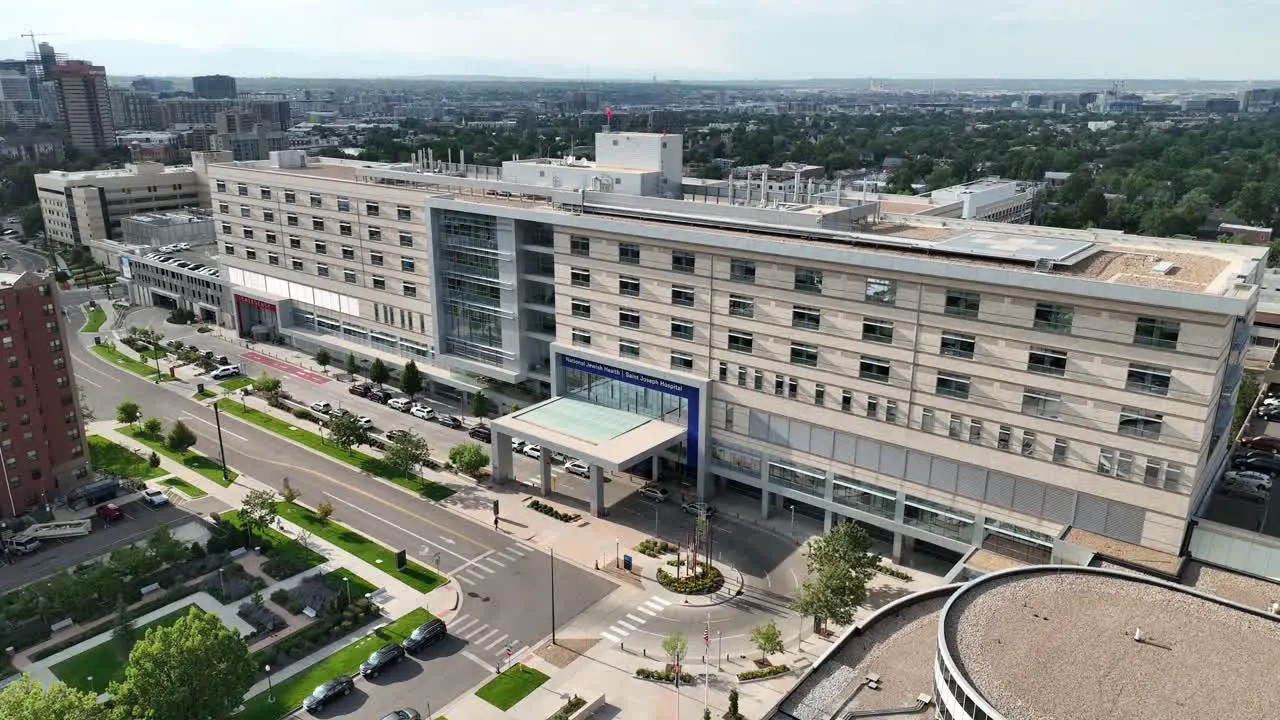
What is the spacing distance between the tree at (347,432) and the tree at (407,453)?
4505mm

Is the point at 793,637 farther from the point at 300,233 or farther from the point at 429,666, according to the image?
the point at 300,233

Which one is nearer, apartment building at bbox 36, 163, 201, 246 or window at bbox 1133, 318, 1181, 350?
window at bbox 1133, 318, 1181, 350

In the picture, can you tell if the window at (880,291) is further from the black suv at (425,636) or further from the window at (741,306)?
the black suv at (425,636)

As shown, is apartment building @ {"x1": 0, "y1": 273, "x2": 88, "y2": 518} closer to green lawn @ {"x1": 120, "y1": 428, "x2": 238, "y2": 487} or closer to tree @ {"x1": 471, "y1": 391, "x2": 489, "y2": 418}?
green lawn @ {"x1": 120, "y1": 428, "x2": 238, "y2": 487}

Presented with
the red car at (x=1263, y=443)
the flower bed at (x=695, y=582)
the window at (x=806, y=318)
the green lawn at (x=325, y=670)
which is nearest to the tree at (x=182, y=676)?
the green lawn at (x=325, y=670)

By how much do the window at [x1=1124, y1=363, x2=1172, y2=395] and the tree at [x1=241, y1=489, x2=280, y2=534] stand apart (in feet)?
190

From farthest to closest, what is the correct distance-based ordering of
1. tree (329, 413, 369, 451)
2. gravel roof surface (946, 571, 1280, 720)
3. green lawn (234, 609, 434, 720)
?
tree (329, 413, 369, 451), green lawn (234, 609, 434, 720), gravel roof surface (946, 571, 1280, 720)

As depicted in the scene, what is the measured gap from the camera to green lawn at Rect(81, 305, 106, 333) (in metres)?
121

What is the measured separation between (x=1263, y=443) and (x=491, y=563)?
2848 inches

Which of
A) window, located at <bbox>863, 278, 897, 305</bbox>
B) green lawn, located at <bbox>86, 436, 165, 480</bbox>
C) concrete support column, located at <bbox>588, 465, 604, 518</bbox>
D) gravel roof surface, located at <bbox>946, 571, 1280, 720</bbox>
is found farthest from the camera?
green lawn, located at <bbox>86, 436, 165, 480</bbox>

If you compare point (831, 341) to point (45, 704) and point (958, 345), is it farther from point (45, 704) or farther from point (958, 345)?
point (45, 704)

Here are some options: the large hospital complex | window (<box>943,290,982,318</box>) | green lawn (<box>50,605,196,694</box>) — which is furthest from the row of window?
window (<box>943,290,982,318</box>)

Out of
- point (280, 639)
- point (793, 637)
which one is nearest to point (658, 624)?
point (793, 637)

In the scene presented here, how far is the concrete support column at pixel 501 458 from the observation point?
71.8 meters
